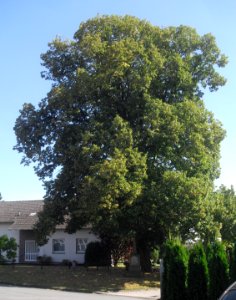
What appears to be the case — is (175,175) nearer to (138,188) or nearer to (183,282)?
(138,188)

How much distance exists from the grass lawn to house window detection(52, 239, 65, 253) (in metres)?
11.4

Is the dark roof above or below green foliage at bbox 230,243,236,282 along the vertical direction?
above

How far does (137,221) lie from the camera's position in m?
30.8

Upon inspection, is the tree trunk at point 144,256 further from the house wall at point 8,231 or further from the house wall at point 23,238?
the house wall at point 8,231

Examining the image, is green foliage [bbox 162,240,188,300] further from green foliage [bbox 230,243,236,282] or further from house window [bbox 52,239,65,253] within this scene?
house window [bbox 52,239,65,253]

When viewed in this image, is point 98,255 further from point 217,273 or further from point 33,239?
point 217,273

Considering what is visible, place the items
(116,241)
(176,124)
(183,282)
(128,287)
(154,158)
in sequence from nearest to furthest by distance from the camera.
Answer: (183,282) < (128,287) < (176,124) < (154,158) < (116,241)

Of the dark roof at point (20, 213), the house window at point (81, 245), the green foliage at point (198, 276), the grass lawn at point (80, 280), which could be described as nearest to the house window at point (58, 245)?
the house window at point (81, 245)

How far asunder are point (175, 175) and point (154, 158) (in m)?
3.33

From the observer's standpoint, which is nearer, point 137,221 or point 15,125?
point 137,221

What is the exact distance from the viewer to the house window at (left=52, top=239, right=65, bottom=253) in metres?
46.1

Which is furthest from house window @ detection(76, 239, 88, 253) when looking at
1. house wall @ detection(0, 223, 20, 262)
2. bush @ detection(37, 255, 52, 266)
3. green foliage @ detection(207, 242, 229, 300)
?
green foliage @ detection(207, 242, 229, 300)

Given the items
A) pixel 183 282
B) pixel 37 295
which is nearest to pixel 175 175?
pixel 37 295

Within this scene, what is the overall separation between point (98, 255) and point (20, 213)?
470 inches
